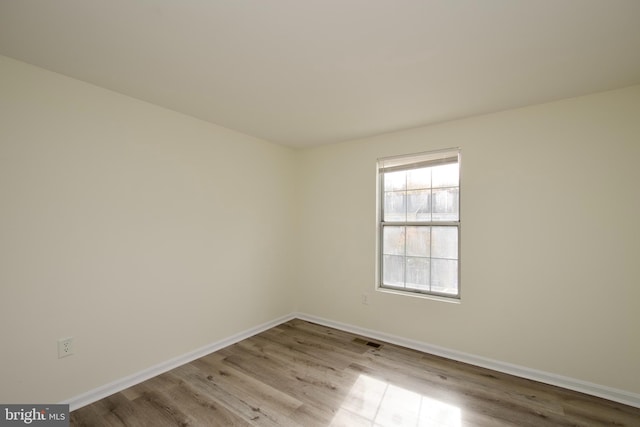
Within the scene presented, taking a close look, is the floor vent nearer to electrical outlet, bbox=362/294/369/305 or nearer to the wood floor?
the wood floor

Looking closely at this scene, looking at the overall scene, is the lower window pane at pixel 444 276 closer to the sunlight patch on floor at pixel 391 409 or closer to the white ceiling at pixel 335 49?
the sunlight patch on floor at pixel 391 409

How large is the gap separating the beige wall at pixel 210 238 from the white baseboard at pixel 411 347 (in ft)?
0.20

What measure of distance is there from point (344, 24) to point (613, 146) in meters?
2.29

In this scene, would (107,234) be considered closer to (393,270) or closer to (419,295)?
(393,270)

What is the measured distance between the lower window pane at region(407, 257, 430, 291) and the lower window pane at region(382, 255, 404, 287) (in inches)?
3.3

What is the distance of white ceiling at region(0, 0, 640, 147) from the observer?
1407 millimetres

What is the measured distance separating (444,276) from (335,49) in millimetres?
2371

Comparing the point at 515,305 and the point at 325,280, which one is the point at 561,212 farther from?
the point at 325,280

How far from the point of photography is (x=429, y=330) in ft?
9.73

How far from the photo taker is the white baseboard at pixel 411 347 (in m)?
2.13

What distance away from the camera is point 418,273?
10.2 ft

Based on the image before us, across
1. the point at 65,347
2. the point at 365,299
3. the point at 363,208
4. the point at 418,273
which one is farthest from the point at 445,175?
the point at 65,347

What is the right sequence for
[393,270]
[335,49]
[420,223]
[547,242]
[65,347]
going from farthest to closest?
[393,270]
[420,223]
[547,242]
[65,347]
[335,49]

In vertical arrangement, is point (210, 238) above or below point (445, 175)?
below
